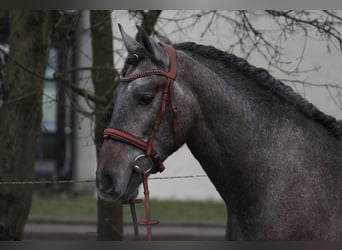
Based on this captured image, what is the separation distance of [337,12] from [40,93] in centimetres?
277

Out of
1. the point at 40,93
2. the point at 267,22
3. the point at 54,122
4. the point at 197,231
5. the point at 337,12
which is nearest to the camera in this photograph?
the point at 337,12

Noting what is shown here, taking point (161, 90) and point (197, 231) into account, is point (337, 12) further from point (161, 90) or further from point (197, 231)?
point (197, 231)

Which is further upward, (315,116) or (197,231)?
(315,116)

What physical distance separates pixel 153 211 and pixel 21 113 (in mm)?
7031

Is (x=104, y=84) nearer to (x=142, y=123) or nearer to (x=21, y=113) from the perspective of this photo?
(x=21, y=113)

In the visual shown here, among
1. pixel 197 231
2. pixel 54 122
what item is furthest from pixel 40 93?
pixel 54 122

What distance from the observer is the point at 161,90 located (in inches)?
154

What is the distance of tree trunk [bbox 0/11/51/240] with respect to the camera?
684 cm

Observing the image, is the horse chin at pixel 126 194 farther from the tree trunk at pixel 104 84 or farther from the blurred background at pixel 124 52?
the tree trunk at pixel 104 84

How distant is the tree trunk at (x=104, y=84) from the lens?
708cm

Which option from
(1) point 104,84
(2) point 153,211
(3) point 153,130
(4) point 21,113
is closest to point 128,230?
(2) point 153,211

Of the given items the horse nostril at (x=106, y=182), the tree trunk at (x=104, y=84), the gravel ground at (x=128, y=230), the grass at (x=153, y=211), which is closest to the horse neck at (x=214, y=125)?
the horse nostril at (x=106, y=182)

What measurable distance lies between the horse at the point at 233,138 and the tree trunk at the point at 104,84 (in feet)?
9.79

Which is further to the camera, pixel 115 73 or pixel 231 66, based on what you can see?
pixel 115 73
